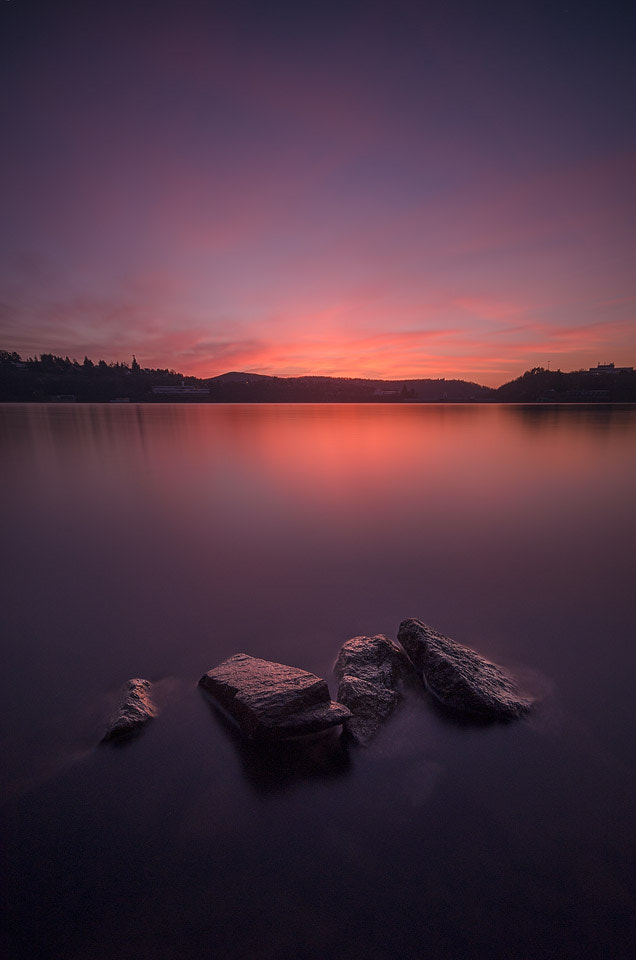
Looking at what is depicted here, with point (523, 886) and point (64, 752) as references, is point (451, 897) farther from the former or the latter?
point (64, 752)

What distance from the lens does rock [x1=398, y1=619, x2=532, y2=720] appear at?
13.8 feet

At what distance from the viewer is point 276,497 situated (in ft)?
47.4

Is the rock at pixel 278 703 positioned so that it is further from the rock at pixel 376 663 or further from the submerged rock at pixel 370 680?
the rock at pixel 376 663

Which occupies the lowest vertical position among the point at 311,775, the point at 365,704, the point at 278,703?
the point at 311,775

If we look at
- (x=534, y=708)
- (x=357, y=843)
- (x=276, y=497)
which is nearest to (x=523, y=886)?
(x=357, y=843)

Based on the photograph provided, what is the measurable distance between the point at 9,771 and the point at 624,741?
6.18 metres

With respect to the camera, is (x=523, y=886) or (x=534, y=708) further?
(x=534, y=708)

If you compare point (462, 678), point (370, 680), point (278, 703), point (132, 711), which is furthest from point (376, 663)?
point (132, 711)

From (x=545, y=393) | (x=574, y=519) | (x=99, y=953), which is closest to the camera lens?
(x=99, y=953)

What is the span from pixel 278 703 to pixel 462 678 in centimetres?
219

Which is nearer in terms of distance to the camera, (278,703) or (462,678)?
(278,703)

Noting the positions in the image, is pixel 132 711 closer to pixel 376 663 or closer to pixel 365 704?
pixel 365 704

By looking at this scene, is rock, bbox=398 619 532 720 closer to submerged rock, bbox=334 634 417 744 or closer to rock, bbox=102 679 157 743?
submerged rock, bbox=334 634 417 744

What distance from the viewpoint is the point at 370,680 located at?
14.7ft
